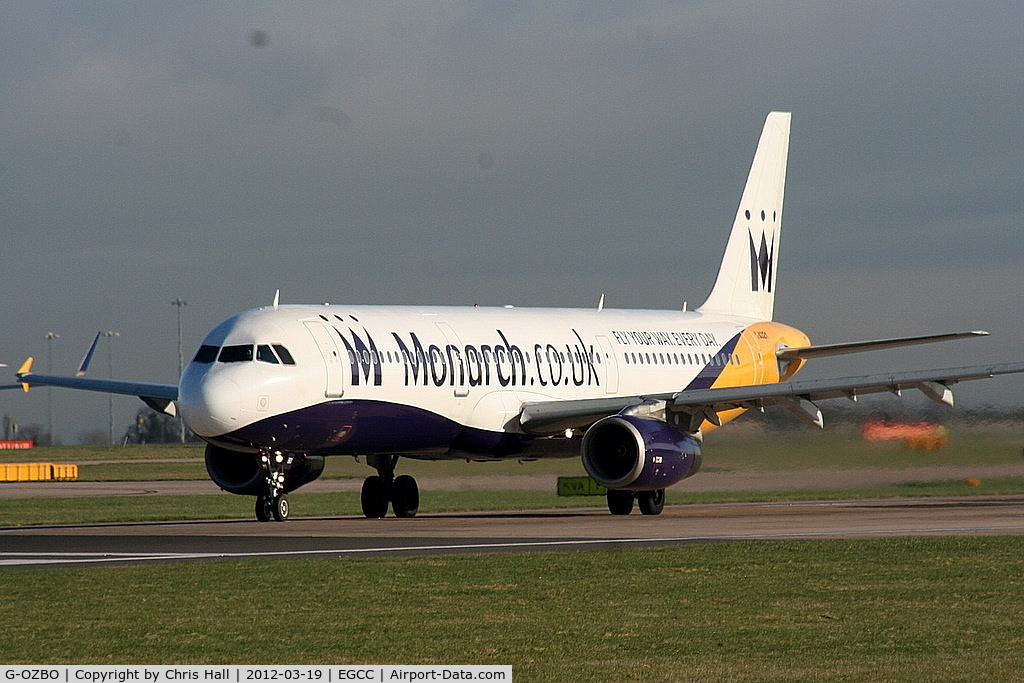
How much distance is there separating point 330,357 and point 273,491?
276cm

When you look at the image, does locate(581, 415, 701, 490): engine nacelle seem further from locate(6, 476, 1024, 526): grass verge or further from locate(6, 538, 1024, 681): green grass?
locate(6, 538, 1024, 681): green grass

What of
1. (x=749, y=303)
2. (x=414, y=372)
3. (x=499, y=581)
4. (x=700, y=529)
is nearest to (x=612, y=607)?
(x=499, y=581)

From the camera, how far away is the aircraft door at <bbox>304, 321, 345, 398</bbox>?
100 ft

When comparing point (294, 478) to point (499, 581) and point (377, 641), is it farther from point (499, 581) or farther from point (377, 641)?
point (377, 641)

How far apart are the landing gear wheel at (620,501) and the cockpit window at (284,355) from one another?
24.7 ft

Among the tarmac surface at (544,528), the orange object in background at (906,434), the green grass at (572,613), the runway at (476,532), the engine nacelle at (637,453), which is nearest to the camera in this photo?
the green grass at (572,613)

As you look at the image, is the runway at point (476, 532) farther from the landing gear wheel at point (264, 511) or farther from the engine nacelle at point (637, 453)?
the engine nacelle at point (637, 453)

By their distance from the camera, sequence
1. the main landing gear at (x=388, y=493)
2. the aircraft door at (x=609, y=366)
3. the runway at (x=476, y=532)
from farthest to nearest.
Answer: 1. the aircraft door at (x=609, y=366)
2. the main landing gear at (x=388, y=493)
3. the runway at (x=476, y=532)

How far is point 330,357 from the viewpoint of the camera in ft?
101

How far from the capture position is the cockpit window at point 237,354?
29.9 metres

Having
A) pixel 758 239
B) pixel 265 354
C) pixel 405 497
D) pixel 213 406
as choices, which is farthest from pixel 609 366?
pixel 213 406

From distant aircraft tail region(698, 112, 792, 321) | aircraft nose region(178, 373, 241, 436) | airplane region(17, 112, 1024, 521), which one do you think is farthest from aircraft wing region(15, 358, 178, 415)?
distant aircraft tail region(698, 112, 792, 321)

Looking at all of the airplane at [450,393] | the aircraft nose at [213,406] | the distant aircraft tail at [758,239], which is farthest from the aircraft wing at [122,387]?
the distant aircraft tail at [758,239]

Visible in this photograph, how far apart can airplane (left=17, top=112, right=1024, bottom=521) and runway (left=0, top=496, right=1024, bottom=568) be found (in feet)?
4.14
